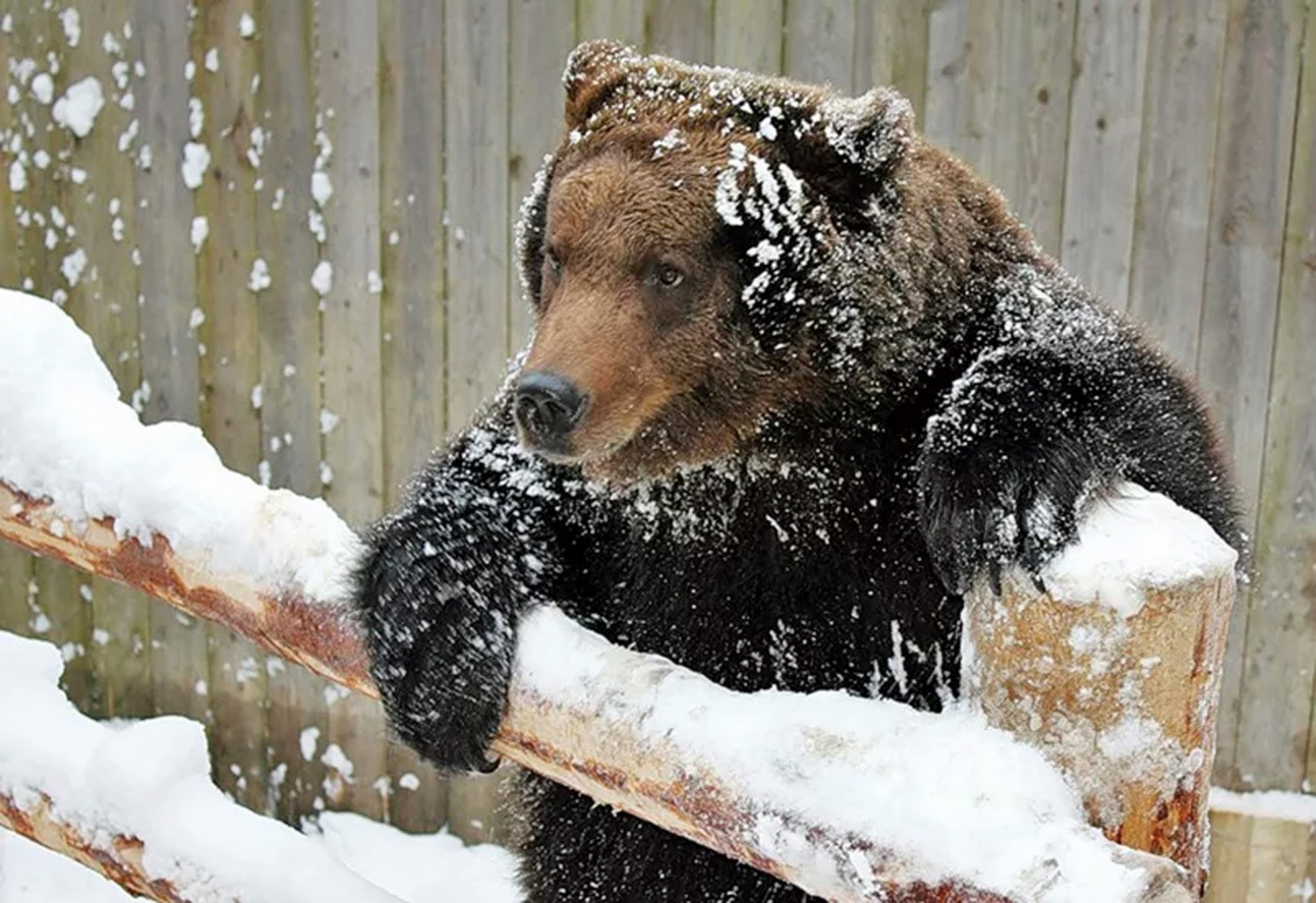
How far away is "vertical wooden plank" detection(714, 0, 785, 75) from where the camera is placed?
3.75 metres

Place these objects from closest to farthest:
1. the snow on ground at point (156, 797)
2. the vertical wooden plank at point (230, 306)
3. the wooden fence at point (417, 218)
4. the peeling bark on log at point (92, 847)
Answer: the snow on ground at point (156, 797) < the peeling bark on log at point (92, 847) < the wooden fence at point (417, 218) < the vertical wooden plank at point (230, 306)

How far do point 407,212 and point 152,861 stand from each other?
2274mm

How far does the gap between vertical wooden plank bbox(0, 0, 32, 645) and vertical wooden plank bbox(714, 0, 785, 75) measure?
214 cm

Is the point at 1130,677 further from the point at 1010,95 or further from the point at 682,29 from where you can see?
the point at 682,29

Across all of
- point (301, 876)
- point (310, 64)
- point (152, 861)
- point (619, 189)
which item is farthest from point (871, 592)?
point (310, 64)

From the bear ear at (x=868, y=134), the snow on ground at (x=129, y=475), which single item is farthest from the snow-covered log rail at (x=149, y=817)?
the bear ear at (x=868, y=134)

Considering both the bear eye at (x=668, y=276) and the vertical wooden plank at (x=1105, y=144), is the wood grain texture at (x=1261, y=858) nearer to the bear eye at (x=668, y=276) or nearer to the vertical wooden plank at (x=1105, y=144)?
the vertical wooden plank at (x=1105, y=144)

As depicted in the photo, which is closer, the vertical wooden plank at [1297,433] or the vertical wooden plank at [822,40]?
the vertical wooden plank at [1297,433]

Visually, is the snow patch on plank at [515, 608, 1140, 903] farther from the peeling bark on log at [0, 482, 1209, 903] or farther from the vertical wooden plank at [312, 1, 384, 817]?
the vertical wooden plank at [312, 1, 384, 817]

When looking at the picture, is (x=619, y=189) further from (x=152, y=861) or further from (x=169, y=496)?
(x=152, y=861)

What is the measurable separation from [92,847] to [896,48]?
2.52 m

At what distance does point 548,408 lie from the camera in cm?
182

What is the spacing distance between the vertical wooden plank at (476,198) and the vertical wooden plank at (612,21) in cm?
21

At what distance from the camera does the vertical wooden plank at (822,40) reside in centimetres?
371
